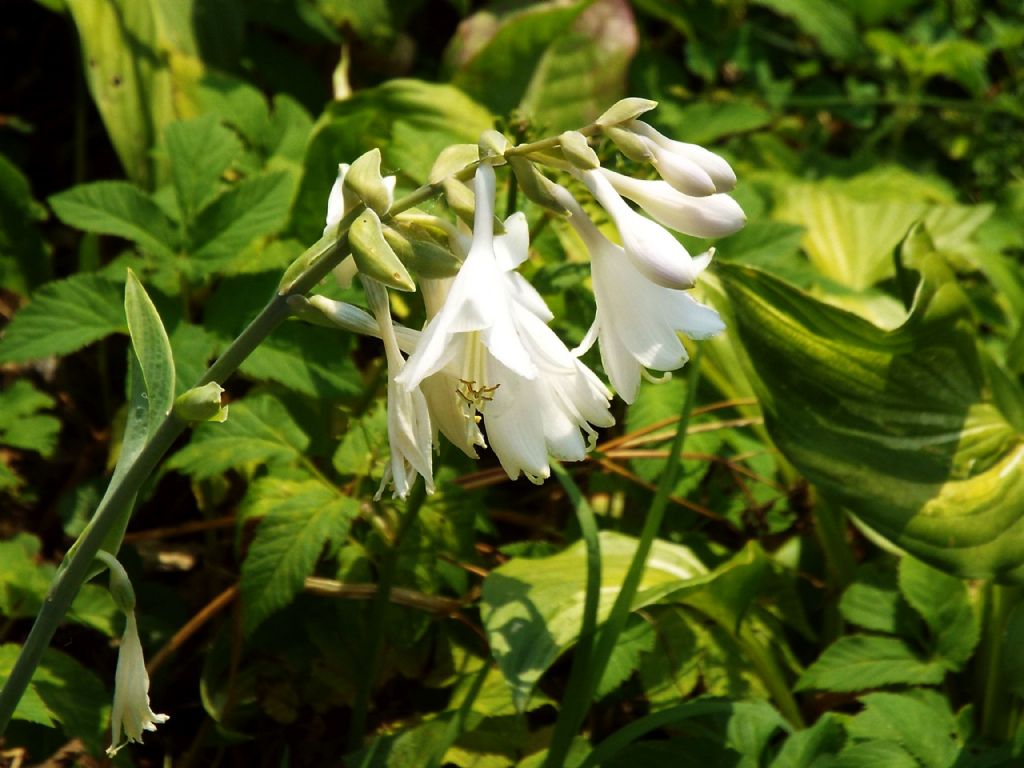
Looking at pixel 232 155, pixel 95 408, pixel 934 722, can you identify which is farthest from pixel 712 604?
pixel 95 408

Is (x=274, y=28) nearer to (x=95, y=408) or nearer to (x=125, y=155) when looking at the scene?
(x=125, y=155)

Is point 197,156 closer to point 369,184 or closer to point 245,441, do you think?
point 245,441

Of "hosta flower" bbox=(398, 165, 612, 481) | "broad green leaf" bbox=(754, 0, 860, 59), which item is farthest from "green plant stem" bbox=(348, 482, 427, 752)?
"broad green leaf" bbox=(754, 0, 860, 59)

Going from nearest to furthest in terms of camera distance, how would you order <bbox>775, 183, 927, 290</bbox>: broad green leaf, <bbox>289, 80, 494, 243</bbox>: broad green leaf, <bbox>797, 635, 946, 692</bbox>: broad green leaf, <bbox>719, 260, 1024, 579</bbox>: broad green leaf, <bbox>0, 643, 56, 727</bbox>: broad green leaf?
<bbox>0, 643, 56, 727</bbox>: broad green leaf < <bbox>797, 635, 946, 692</bbox>: broad green leaf < <bbox>719, 260, 1024, 579</bbox>: broad green leaf < <bbox>289, 80, 494, 243</bbox>: broad green leaf < <bbox>775, 183, 927, 290</bbox>: broad green leaf

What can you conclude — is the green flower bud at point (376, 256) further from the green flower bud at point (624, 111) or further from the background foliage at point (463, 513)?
the background foliage at point (463, 513)

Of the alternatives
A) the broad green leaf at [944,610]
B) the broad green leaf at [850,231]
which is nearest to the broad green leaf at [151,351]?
the broad green leaf at [944,610]

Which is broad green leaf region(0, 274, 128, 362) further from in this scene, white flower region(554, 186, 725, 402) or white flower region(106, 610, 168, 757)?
white flower region(554, 186, 725, 402)
